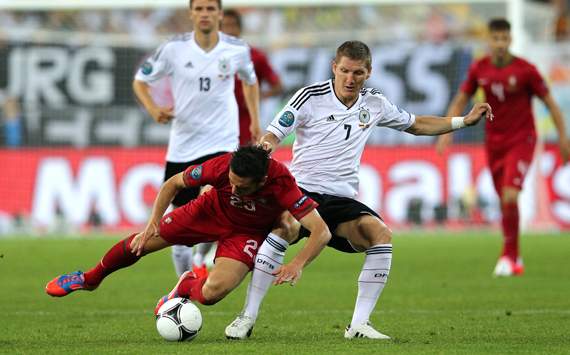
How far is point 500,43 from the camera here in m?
13.0

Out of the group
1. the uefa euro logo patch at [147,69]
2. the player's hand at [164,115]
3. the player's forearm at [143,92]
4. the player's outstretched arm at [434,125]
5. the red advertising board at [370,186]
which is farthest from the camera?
the red advertising board at [370,186]

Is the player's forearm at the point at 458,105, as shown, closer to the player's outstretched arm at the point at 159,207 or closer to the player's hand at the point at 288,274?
the player's outstretched arm at the point at 159,207

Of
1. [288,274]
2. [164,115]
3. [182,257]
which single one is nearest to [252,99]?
[164,115]

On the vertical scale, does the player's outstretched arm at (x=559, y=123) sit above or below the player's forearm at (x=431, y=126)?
below

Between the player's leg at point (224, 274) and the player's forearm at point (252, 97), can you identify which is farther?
the player's forearm at point (252, 97)

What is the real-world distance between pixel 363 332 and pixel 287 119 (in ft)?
4.82

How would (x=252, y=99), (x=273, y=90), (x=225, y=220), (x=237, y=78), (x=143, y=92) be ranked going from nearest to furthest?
1. (x=225, y=220)
2. (x=143, y=92)
3. (x=252, y=99)
4. (x=237, y=78)
5. (x=273, y=90)

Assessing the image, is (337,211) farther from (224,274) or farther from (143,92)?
(143,92)

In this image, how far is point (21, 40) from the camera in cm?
2275

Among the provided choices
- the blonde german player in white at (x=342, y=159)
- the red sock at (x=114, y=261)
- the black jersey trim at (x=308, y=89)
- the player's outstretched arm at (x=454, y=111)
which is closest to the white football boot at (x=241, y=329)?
the blonde german player in white at (x=342, y=159)

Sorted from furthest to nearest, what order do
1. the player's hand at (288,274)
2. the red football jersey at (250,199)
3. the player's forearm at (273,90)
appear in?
the player's forearm at (273,90)
the red football jersey at (250,199)
the player's hand at (288,274)

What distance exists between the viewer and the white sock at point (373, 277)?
313 inches

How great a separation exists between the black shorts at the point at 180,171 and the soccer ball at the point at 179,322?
2964 millimetres

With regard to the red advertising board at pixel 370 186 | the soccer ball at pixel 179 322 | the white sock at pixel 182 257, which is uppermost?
the soccer ball at pixel 179 322
